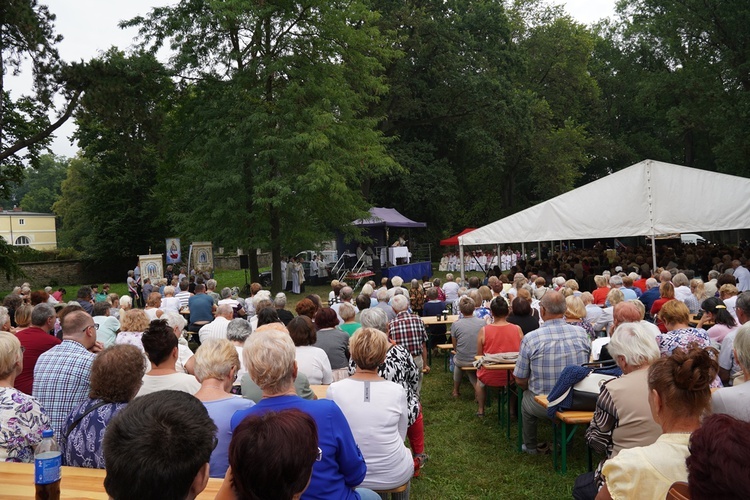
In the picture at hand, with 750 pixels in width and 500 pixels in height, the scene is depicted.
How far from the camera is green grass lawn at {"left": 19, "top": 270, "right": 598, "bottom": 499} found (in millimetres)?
4730

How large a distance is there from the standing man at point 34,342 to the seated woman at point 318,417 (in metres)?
2.70

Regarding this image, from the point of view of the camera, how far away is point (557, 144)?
33000mm

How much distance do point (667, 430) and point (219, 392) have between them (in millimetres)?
2144

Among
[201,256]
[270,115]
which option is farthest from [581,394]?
[201,256]

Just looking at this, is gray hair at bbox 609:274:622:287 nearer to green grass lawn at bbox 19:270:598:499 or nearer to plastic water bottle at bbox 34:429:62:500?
green grass lawn at bbox 19:270:598:499

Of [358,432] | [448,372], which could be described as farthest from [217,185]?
[358,432]

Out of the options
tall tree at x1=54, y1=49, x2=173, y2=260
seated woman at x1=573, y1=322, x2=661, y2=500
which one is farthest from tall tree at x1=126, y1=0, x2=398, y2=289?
seated woman at x1=573, y1=322, x2=661, y2=500

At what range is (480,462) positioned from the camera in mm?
5363

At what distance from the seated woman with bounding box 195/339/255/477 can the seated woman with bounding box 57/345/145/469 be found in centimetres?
39

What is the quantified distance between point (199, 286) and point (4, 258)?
1668 centimetres

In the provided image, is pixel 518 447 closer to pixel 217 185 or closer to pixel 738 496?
pixel 738 496

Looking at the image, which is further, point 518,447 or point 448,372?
point 448,372

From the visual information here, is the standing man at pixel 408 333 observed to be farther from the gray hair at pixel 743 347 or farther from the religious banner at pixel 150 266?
the religious banner at pixel 150 266

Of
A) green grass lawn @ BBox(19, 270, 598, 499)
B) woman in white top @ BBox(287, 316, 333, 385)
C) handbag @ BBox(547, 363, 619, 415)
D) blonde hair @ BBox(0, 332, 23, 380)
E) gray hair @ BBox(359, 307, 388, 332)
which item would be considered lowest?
green grass lawn @ BBox(19, 270, 598, 499)
